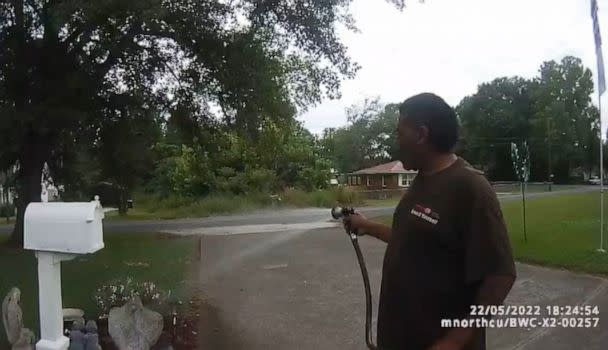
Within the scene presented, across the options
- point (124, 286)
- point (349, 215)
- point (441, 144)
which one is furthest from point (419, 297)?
point (124, 286)

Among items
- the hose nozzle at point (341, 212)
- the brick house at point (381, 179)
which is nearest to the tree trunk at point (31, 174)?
the hose nozzle at point (341, 212)

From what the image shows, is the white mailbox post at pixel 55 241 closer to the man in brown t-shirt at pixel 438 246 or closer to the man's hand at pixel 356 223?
the man's hand at pixel 356 223

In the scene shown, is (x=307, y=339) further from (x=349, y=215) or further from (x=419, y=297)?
(x=419, y=297)

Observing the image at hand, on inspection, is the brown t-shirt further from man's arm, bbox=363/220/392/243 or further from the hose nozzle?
the hose nozzle

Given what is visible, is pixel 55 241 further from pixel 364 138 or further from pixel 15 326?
pixel 364 138

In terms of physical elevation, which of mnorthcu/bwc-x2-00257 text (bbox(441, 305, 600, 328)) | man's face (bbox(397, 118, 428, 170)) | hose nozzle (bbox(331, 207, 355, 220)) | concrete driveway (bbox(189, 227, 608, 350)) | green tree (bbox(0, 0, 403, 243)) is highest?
green tree (bbox(0, 0, 403, 243))

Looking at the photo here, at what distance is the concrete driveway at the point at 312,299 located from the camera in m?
4.98

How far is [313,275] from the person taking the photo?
852cm

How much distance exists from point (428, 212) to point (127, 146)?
11.8 meters

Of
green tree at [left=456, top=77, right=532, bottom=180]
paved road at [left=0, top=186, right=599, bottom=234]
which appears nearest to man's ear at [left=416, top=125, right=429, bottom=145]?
paved road at [left=0, top=186, right=599, bottom=234]

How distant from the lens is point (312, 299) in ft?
22.5

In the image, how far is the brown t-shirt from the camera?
1.77m

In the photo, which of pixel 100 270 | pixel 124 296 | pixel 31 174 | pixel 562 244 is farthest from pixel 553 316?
pixel 31 174

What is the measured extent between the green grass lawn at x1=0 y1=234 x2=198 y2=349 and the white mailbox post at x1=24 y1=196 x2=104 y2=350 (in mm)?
1991
